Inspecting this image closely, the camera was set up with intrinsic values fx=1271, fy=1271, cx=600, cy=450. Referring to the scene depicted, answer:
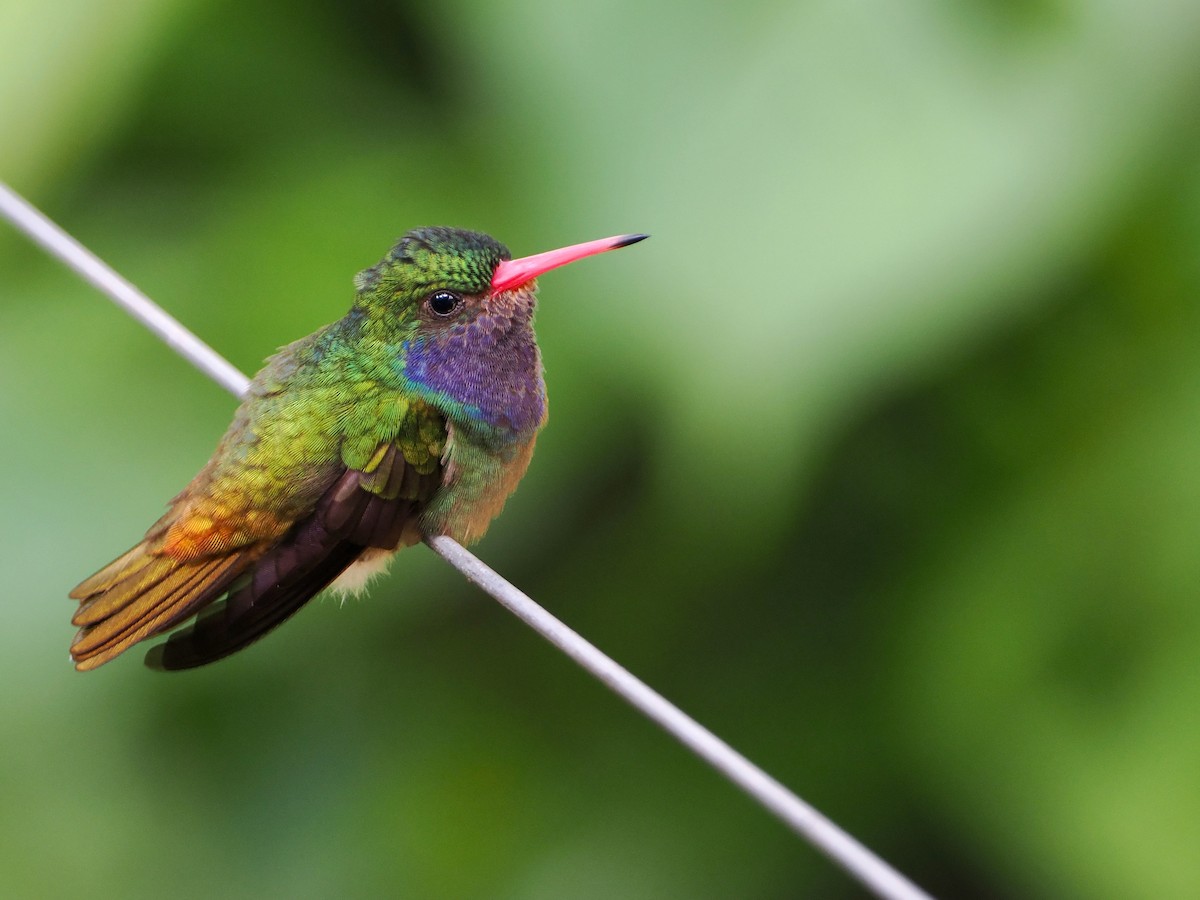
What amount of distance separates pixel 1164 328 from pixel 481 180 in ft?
4.12

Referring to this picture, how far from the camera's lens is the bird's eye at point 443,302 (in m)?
1.69

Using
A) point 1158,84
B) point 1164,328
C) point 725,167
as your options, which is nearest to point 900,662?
point 1164,328

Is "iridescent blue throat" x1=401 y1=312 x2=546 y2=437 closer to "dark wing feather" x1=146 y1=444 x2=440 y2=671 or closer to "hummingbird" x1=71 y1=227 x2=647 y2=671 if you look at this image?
"hummingbird" x1=71 y1=227 x2=647 y2=671

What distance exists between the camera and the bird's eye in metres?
1.69

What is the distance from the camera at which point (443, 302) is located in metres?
1.70

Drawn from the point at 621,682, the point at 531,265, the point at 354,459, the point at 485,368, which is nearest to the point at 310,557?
the point at 354,459

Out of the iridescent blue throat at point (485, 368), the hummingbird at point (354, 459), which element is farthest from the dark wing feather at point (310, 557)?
the iridescent blue throat at point (485, 368)

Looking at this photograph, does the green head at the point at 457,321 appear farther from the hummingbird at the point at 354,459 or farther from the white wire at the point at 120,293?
the white wire at the point at 120,293

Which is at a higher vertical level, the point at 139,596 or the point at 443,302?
the point at 443,302

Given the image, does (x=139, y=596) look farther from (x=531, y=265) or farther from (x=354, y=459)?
(x=531, y=265)

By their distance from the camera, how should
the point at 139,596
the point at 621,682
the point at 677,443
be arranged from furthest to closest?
the point at 677,443, the point at 139,596, the point at 621,682

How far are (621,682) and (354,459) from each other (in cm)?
83

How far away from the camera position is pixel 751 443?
204cm

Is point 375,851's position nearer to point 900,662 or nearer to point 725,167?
point 900,662
